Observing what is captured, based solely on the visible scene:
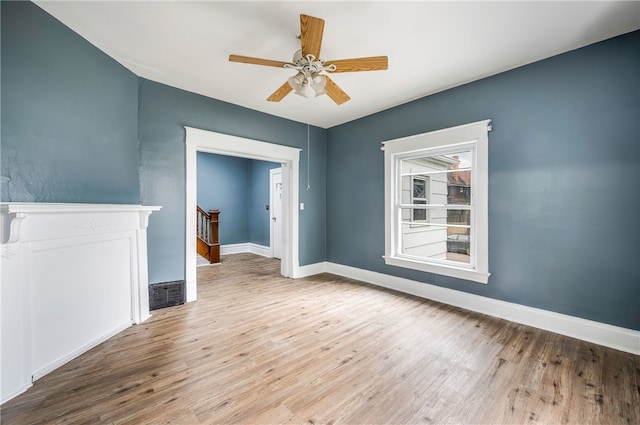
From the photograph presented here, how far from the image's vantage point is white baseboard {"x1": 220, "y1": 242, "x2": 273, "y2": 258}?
661cm

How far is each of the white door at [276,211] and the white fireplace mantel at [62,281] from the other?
352 cm

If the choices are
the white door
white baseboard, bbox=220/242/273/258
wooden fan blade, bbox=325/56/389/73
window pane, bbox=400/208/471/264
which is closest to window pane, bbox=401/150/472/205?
window pane, bbox=400/208/471/264

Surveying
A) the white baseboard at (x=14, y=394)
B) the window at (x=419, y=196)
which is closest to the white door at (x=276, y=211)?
the window at (x=419, y=196)

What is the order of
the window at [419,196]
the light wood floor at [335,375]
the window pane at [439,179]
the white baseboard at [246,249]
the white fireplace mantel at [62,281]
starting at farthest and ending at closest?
1. the white baseboard at [246,249]
2. the window at [419,196]
3. the window pane at [439,179]
4. the white fireplace mantel at [62,281]
5. the light wood floor at [335,375]

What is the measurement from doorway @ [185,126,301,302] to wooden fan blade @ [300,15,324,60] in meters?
1.98

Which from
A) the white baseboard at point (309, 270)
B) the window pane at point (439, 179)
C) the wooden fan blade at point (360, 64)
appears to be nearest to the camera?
the wooden fan blade at point (360, 64)

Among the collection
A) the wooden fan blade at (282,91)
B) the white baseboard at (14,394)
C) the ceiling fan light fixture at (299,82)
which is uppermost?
the wooden fan blade at (282,91)

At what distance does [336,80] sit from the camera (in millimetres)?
3014

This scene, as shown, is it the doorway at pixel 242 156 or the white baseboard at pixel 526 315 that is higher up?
the doorway at pixel 242 156

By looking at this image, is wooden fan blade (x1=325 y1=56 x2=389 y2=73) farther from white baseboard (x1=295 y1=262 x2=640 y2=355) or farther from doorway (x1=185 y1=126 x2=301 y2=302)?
white baseboard (x1=295 y1=262 x2=640 y2=355)

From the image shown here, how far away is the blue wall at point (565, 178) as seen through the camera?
→ 2.22 meters

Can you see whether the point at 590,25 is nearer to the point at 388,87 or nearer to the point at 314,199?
the point at 388,87

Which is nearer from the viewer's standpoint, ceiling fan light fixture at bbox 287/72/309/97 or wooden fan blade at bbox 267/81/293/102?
ceiling fan light fixture at bbox 287/72/309/97

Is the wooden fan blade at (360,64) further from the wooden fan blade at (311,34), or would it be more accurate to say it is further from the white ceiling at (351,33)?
the white ceiling at (351,33)
